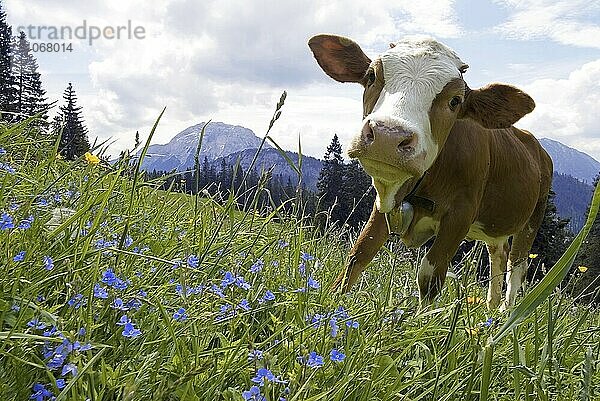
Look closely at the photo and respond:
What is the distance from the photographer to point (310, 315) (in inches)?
85.2

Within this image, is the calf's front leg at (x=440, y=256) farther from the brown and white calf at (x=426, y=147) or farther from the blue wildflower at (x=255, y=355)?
the blue wildflower at (x=255, y=355)

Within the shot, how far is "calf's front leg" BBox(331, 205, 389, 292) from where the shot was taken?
3.64 metres

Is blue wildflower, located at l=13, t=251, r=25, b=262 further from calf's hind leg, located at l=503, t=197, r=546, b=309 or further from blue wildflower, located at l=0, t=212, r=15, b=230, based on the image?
calf's hind leg, located at l=503, t=197, r=546, b=309

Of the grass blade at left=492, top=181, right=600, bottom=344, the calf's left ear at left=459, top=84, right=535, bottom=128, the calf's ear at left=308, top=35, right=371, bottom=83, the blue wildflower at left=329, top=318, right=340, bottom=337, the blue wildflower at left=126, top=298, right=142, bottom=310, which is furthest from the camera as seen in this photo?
the calf's ear at left=308, top=35, right=371, bottom=83

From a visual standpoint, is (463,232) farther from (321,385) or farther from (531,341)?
(321,385)

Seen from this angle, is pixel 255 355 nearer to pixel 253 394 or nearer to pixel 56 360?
pixel 253 394

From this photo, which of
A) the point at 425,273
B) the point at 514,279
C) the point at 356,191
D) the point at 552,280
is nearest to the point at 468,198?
the point at 425,273

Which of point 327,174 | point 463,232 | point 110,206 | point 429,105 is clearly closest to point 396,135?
point 429,105

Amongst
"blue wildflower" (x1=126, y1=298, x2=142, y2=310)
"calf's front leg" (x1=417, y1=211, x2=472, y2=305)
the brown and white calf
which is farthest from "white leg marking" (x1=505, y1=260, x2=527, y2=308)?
→ "blue wildflower" (x1=126, y1=298, x2=142, y2=310)

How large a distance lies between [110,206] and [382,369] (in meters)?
1.69

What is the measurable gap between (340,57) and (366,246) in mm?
1514

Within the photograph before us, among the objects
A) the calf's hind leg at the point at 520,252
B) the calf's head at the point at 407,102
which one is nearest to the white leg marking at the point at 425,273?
the calf's head at the point at 407,102

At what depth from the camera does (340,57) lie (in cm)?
438

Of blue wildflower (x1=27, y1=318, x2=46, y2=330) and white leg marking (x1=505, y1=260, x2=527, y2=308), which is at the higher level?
blue wildflower (x1=27, y1=318, x2=46, y2=330)
